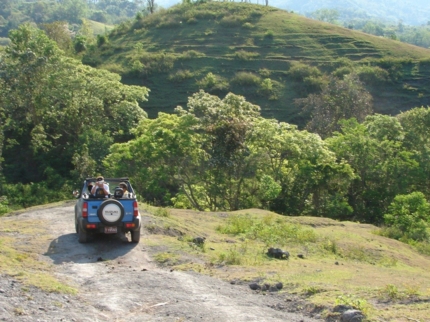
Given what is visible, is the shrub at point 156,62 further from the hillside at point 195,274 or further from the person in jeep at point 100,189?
the person in jeep at point 100,189

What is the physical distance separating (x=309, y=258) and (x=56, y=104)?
2791 cm

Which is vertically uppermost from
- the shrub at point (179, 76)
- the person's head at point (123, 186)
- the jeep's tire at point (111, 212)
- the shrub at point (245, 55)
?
the shrub at point (245, 55)

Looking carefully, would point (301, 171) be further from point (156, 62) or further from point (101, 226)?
point (156, 62)

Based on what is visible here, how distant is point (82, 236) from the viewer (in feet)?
46.0

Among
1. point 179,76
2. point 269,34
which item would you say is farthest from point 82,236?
point 269,34

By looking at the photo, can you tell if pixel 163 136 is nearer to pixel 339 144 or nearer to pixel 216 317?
pixel 339 144

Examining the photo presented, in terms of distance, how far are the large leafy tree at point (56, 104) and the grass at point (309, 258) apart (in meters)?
18.5

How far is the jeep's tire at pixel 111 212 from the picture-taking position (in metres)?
13.5

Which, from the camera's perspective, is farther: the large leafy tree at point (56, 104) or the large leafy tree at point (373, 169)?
the large leafy tree at point (56, 104)

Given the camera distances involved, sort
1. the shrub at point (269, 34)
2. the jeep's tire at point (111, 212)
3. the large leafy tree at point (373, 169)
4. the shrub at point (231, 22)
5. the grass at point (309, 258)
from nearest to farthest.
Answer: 1. the grass at point (309, 258)
2. the jeep's tire at point (111, 212)
3. the large leafy tree at point (373, 169)
4. the shrub at point (269, 34)
5. the shrub at point (231, 22)

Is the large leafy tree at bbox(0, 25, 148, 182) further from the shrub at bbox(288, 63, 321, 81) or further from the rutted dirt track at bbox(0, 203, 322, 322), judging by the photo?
the shrub at bbox(288, 63, 321, 81)

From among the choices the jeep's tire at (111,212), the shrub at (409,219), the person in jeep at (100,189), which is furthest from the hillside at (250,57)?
the jeep's tire at (111,212)

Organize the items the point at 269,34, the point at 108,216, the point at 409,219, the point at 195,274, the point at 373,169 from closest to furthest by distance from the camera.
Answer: the point at 195,274, the point at 108,216, the point at 409,219, the point at 373,169, the point at 269,34

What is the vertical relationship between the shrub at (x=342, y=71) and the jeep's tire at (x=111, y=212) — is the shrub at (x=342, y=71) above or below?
above
